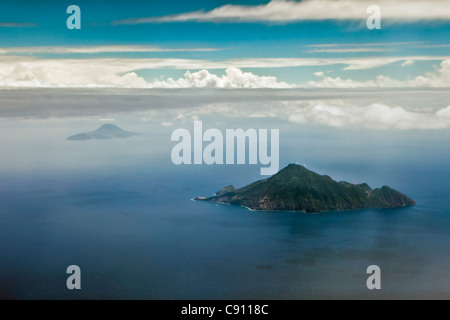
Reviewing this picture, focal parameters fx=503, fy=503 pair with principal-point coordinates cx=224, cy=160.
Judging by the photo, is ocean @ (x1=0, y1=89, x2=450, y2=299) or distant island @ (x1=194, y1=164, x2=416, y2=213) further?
distant island @ (x1=194, y1=164, x2=416, y2=213)

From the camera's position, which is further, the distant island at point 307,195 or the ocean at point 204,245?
the distant island at point 307,195

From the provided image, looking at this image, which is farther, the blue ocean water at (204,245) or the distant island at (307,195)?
the distant island at (307,195)

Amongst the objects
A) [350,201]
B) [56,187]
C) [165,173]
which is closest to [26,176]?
[56,187]

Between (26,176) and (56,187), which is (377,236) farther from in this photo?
(26,176)

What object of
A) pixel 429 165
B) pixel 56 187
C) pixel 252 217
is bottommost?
pixel 252 217

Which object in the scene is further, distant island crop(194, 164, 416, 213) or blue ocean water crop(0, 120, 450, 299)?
distant island crop(194, 164, 416, 213)

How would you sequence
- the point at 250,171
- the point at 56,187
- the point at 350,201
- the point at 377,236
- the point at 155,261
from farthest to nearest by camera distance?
the point at 250,171, the point at 56,187, the point at 350,201, the point at 377,236, the point at 155,261
